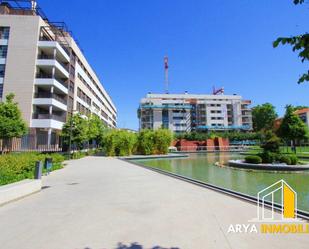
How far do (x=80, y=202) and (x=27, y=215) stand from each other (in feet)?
5.54

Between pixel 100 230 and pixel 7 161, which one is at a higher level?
pixel 7 161

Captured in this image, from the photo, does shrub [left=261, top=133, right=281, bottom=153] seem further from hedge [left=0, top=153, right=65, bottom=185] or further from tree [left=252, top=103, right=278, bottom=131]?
tree [left=252, top=103, right=278, bottom=131]

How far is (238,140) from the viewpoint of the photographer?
73312 millimetres

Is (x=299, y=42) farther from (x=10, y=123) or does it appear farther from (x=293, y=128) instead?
(x=293, y=128)

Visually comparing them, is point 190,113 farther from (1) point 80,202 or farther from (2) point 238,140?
(1) point 80,202

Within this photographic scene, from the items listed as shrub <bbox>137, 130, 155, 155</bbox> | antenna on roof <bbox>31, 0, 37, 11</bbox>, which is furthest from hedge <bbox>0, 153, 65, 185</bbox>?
antenna on roof <bbox>31, 0, 37, 11</bbox>

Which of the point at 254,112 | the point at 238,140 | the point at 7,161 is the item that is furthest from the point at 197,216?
the point at 254,112

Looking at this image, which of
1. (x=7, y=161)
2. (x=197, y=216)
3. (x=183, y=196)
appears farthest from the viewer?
(x=7, y=161)

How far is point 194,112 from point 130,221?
9140cm

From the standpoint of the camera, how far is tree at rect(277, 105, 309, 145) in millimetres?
30766

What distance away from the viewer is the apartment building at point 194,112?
89.6 m

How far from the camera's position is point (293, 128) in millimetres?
30844

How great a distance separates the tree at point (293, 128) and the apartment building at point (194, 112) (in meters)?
57.1

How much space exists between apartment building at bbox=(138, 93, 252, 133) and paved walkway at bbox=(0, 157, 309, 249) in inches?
3173
